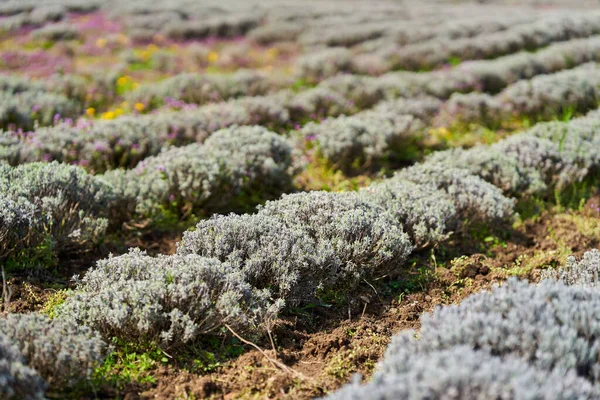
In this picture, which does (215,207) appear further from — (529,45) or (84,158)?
(529,45)

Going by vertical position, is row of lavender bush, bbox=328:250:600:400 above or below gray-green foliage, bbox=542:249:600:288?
above

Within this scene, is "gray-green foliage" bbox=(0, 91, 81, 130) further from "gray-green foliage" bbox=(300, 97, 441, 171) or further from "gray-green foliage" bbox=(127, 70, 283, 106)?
"gray-green foliage" bbox=(300, 97, 441, 171)

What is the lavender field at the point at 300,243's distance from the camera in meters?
2.75

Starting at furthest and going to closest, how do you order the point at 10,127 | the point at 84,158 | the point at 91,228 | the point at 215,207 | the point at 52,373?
the point at 10,127, the point at 84,158, the point at 215,207, the point at 91,228, the point at 52,373

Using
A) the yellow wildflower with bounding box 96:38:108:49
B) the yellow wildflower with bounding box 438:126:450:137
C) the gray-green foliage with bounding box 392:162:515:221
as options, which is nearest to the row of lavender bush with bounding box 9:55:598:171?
the yellow wildflower with bounding box 438:126:450:137

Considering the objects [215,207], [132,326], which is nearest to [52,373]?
[132,326]

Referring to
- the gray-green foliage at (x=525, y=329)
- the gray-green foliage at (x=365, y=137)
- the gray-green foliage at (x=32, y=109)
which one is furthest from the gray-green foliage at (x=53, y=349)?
the gray-green foliage at (x=32, y=109)

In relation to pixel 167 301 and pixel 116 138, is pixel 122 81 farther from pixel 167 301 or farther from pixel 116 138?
pixel 167 301

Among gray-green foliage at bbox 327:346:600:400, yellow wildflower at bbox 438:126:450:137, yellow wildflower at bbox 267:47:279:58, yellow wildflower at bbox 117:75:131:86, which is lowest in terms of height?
yellow wildflower at bbox 438:126:450:137

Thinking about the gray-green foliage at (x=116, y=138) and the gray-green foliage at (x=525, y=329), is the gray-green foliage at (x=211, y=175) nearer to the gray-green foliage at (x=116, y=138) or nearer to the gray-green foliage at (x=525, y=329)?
the gray-green foliage at (x=116, y=138)

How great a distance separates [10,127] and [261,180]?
12.3 ft

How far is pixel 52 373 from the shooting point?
279cm

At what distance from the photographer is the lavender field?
275 cm

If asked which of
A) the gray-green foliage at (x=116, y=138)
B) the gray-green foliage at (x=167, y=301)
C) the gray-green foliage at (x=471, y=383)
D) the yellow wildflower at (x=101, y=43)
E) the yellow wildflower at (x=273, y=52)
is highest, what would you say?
the yellow wildflower at (x=101, y=43)
